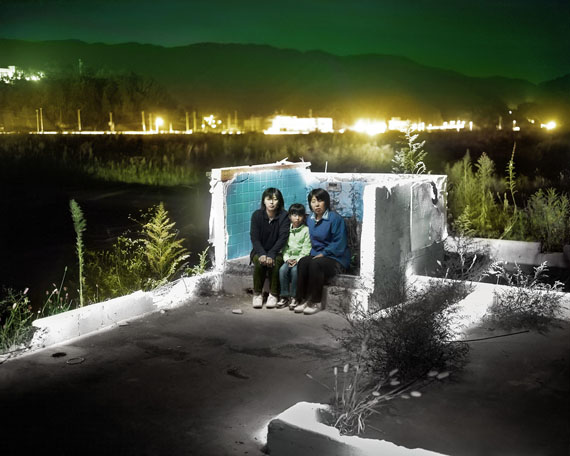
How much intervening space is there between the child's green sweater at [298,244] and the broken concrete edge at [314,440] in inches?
152

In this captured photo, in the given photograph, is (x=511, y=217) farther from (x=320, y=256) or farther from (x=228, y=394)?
(x=228, y=394)

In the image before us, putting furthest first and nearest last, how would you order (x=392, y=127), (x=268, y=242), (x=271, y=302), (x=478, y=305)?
1. (x=392, y=127)
2. (x=268, y=242)
3. (x=271, y=302)
4. (x=478, y=305)

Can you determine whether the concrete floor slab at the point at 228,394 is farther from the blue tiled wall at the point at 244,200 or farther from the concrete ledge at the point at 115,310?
the blue tiled wall at the point at 244,200

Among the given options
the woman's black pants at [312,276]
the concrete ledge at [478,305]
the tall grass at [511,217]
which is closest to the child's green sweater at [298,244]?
the woman's black pants at [312,276]

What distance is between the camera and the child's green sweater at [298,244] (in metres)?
8.50

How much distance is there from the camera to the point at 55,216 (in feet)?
60.1

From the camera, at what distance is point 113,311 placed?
7617mm

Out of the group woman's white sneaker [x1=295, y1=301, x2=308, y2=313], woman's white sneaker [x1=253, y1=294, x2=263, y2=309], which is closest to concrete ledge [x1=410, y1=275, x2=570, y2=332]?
woman's white sneaker [x1=295, y1=301, x2=308, y2=313]

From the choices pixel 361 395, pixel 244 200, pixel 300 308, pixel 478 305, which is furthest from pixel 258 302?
pixel 361 395

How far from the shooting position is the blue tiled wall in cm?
933

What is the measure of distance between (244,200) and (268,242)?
1103mm

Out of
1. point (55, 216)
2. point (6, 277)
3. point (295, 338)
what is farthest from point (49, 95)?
point (295, 338)

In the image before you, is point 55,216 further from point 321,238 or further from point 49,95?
point 49,95

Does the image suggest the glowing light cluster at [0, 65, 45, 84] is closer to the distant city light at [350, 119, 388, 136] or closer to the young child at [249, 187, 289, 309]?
the distant city light at [350, 119, 388, 136]
